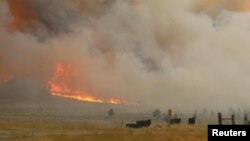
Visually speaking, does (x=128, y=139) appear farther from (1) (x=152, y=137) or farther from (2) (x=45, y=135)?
(2) (x=45, y=135)

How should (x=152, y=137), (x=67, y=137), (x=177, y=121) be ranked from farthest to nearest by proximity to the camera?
1. (x=177, y=121)
2. (x=152, y=137)
3. (x=67, y=137)

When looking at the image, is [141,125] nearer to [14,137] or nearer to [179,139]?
[179,139]

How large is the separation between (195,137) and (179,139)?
3.94m

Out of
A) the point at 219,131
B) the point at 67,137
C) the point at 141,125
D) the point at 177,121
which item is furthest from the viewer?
the point at 177,121

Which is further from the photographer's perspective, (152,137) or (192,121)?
(192,121)

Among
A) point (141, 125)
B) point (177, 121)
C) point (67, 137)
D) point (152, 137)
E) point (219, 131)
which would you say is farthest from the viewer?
point (177, 121)

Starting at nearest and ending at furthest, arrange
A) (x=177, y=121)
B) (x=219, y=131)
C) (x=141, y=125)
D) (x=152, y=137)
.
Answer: (x=219, y=131) < (x=152, y=137) < (x=141, y=125) < (x=177, y=121)

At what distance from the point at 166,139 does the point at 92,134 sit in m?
10.8

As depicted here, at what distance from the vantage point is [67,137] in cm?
5384

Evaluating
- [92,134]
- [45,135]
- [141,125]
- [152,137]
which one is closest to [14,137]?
[45,135]

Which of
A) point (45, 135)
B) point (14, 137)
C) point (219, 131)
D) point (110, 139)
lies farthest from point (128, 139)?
point (219, 131)

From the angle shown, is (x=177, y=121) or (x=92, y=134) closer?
(x=92, y=134)

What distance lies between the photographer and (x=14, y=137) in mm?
53844

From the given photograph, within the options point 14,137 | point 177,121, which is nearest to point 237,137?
point 14,137
